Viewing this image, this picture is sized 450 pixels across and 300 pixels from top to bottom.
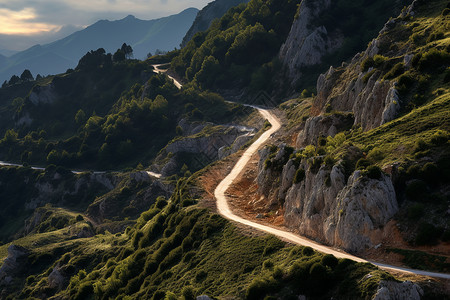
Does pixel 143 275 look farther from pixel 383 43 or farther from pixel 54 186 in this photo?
pixel 54 186

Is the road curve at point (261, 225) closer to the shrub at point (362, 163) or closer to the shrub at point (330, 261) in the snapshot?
the shrub at point (330, 261)

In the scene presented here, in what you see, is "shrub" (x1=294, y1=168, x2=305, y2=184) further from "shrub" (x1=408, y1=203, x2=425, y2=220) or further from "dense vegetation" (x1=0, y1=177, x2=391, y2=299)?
"shrub" (x1=408, y1=203, x2=425, y2=220)

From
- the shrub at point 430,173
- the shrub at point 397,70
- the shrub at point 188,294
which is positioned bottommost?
the shrub at point 188,294

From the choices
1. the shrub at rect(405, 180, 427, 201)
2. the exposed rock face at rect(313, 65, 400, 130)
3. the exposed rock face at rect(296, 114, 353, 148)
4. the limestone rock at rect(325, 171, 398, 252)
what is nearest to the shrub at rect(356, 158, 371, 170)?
the limestone rock at rect(325, 171, 398, 252)

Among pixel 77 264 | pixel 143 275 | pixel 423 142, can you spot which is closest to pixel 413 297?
pixel 423 142

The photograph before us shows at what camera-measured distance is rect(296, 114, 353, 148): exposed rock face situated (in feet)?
240

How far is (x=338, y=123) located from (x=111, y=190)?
10741 cm

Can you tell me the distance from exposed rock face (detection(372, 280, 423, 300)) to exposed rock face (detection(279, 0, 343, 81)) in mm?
144749

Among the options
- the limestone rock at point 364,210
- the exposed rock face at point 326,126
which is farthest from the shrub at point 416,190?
the exposed rock face at point 326,126

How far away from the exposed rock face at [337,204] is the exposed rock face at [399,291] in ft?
30.6

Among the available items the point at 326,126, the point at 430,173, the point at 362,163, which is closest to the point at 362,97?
the point at 326,126

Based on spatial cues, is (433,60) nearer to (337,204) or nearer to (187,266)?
(337,204)

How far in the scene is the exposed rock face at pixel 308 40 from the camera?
16812 centimetres

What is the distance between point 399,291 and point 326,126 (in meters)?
46.5
